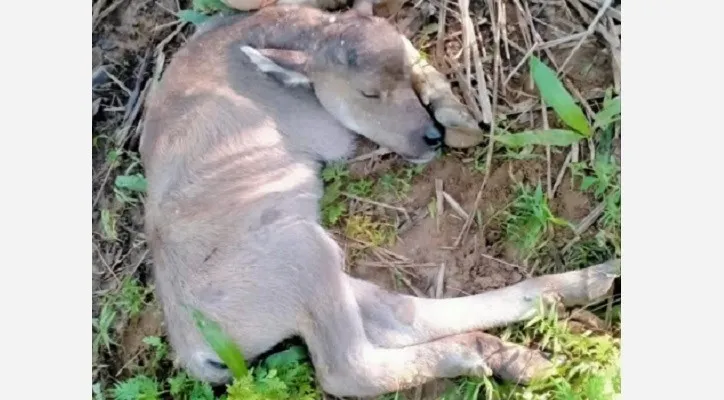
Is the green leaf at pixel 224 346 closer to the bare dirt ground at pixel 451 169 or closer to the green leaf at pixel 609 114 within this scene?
the bare dirt ground at pixel 451 169

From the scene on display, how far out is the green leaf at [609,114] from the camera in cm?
373

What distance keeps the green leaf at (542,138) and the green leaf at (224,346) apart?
1317 millimetres

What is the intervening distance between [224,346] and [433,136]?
1.17 meters

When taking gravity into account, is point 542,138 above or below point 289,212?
above

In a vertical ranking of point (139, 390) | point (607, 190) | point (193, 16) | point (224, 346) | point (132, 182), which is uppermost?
point (193, 16)

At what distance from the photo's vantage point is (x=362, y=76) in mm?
4082

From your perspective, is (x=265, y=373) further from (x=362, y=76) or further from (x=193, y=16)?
(x=193, y=16)

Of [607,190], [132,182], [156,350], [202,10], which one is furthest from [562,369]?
[202,10]

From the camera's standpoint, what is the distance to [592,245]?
385 cm

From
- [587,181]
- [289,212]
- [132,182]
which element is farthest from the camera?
[132,182]

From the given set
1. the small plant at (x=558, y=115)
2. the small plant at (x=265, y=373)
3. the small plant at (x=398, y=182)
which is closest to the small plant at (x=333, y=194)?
the small plant at (x=398, y=182)

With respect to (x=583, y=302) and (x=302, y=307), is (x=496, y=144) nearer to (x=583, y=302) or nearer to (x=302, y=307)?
(x=583, y=302)

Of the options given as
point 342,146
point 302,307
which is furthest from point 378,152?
point 302,307

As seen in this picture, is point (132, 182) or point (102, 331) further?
point (132, 182)
